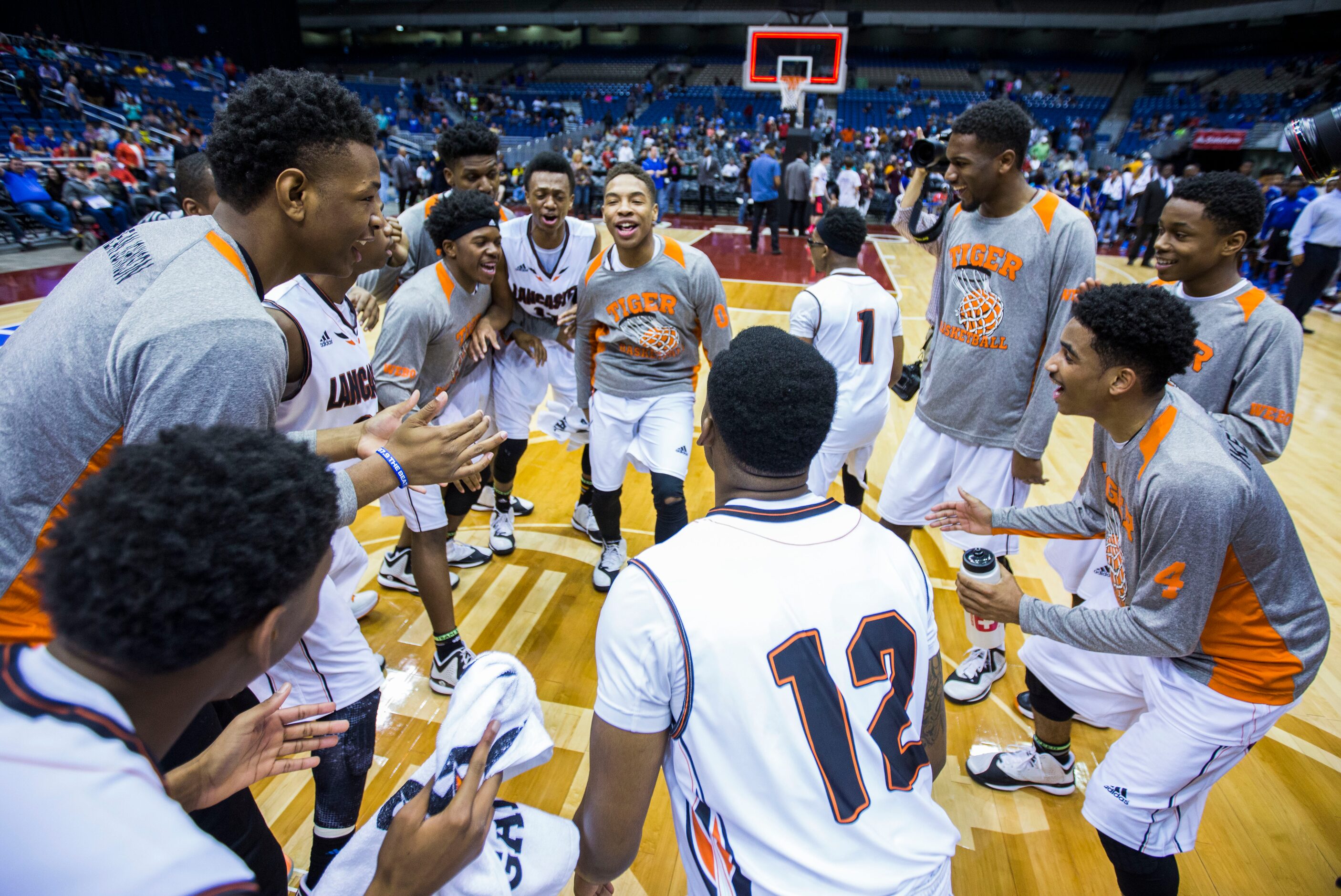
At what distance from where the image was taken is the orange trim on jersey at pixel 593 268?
354 cm

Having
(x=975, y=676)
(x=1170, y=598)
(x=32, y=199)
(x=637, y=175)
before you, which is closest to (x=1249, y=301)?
(x=1170, y=598)

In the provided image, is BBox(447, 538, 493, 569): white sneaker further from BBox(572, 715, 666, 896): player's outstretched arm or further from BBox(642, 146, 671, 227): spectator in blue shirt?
BBox(642, 146, 671, 227): spectator in blue shirt

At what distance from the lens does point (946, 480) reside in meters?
3.24

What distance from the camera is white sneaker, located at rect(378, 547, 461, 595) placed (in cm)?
375

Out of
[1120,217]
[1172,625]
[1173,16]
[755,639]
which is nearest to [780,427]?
[755,639]

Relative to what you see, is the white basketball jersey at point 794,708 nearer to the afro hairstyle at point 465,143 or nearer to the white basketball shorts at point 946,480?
the white basketball shorts at point 946,480

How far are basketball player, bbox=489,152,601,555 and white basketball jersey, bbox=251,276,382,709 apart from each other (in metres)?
1.55

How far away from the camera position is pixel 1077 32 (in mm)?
31578

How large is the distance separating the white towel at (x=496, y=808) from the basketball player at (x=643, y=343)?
2.22 metres

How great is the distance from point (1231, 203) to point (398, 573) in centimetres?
392

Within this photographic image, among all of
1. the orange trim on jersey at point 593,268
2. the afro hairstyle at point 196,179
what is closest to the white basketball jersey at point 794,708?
the orange trim on jersey at point 593,268

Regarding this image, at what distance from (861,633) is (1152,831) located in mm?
1243

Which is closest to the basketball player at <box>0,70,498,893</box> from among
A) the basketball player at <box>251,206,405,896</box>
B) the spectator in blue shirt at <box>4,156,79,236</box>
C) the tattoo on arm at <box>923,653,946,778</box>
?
the basketball player at <box>251,206,405,896</box>

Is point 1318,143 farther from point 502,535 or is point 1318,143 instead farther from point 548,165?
point 502,535
